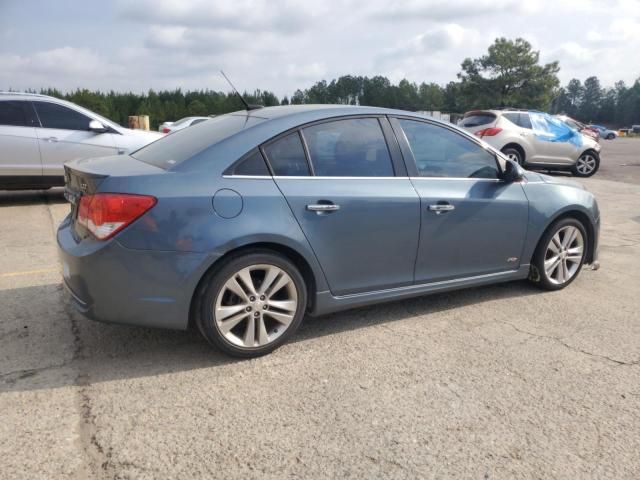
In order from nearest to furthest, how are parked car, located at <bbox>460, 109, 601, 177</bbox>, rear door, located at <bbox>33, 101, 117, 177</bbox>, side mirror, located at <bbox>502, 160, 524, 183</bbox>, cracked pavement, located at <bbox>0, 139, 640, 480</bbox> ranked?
cracked pavement, located at <bbox>0, 139, 640, 480</bbox>
side mirror, located at <bbox>502, 160, 524, 183</bbox>
rear door, located at <bbox>33, 101, 117, 177</bbox>
parked car, located at <bbox>460, 109, 601, 177</bbox>

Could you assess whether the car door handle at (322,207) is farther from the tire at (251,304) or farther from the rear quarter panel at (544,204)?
the rear quarter panel at (544,204)

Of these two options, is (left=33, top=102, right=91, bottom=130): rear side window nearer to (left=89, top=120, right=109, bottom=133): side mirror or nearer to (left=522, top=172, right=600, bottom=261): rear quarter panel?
(left=89, top=120, right=109, bottom=133): side mirror

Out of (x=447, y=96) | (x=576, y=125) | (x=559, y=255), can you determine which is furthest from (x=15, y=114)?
(x=447, y=96)

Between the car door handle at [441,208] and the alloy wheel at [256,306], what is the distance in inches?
46.1

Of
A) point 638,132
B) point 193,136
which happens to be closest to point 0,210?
point 193,136

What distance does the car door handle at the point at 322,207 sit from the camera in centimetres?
332

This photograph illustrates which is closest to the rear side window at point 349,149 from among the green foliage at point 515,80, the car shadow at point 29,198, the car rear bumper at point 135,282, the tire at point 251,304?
the tire at point 251,304

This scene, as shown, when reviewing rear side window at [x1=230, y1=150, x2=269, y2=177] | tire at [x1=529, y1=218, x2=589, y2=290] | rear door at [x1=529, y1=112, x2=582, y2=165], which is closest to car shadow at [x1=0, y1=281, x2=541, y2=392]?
tire at [x1=529, y1=218, x2=589, y2=290]

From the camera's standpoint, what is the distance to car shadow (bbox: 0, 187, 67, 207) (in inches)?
327

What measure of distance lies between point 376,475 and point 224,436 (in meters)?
0.72

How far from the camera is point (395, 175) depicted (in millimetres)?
3729

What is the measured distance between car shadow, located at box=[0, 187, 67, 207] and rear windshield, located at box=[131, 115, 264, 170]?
5.44 meters

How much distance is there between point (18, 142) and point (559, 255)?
7.29 meters

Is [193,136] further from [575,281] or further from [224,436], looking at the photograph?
[575,281]
